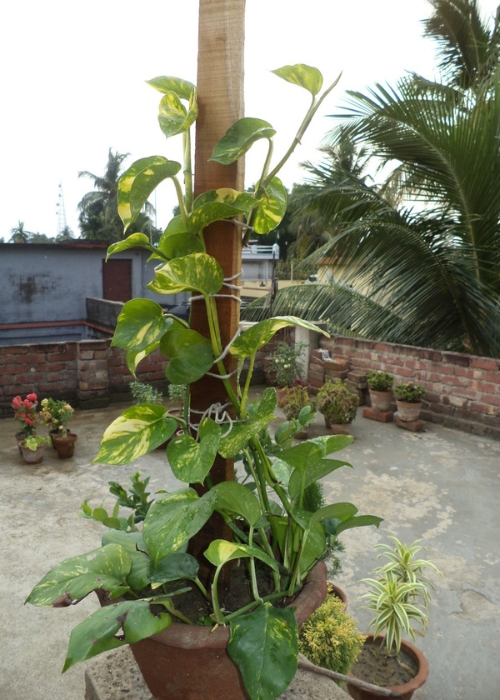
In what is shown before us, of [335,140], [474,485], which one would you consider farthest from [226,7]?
[335,140]

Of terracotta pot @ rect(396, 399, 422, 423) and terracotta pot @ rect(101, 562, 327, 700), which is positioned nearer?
terracotta pot @ rect(101, 562, 327, 700)

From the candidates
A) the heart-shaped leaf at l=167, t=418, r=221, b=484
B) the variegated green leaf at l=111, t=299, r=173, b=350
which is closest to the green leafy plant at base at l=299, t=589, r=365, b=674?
the heart-shaped leaf at l=167, t=418, r=221, b=484

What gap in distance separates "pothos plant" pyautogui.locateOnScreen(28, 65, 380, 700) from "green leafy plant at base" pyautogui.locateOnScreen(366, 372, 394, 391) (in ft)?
12.5

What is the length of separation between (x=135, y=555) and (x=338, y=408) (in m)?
3.47

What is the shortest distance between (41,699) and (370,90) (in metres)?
5.12

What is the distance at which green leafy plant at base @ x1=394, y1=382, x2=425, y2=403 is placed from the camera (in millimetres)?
4516

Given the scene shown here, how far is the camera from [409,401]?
4.53m

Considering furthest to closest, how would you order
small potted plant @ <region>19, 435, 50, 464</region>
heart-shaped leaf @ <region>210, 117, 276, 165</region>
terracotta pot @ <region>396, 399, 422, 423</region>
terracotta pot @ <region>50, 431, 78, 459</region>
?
terracotta pot @ <region>396, 399, 422, 423</region>
terracotta pot @ <region>50, 431, 78, 459</region>
small potted plant @ <region>19, 435, 50, 464</region>
heart-shaped leaf @ <region>210, 117, 276, 165</region>

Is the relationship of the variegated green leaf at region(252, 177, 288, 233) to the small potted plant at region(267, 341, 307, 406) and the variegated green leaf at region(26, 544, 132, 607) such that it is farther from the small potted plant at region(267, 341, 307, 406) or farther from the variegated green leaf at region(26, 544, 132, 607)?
the small potted plant at region(267, 341, 307, 406)

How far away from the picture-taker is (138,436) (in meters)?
1.01

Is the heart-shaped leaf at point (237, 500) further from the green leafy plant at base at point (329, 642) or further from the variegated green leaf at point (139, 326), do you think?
the green leafy plant at base at point (329, 642)

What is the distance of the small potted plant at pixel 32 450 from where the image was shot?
3.68 metres

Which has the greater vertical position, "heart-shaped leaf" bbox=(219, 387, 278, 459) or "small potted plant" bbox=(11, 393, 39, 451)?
"heart-shaped leaf" bbox=(219, 387, 278, 459)

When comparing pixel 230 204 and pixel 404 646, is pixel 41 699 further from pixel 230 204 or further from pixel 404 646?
pixel 230 204
